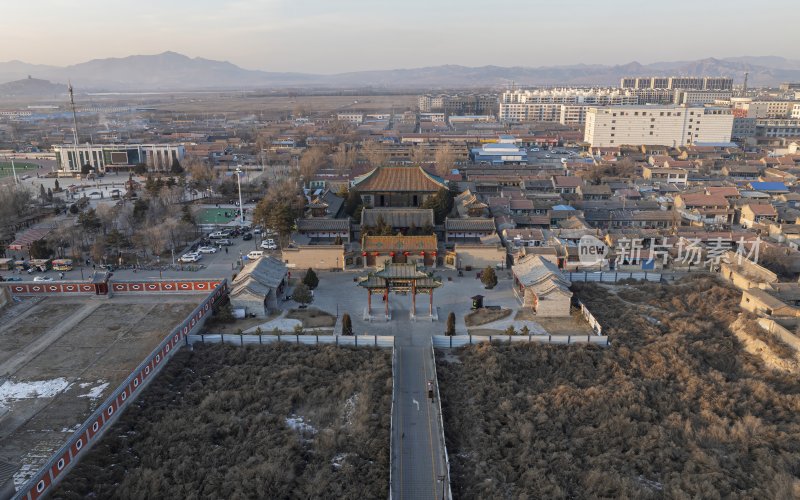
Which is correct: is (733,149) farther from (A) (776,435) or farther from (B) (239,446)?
(B) (239,446)

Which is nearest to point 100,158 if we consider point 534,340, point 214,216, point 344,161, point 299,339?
point 344,161

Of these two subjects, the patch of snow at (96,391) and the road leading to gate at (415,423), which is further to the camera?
the patch of snow at (96,391)

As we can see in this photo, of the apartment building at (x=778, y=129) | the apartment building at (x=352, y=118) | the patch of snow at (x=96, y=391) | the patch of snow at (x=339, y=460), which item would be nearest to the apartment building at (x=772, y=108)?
the apartment building at (x=778, y=129)

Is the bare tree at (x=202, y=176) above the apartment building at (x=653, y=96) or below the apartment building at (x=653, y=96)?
below

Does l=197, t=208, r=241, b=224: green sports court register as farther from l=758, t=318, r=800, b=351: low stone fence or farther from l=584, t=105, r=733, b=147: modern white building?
l=584, t=105, r=733, b=147: modern white building

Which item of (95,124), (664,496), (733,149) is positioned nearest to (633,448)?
(664,496)

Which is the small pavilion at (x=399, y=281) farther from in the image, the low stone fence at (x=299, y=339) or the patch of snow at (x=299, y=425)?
the patch of snow at (x=299, y=425)

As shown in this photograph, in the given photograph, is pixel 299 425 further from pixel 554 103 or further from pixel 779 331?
pixel 554 103

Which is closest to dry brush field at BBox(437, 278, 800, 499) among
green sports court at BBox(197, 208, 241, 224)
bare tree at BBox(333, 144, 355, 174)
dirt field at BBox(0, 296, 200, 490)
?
dirt field at BBox(0, 296, 200, 490)

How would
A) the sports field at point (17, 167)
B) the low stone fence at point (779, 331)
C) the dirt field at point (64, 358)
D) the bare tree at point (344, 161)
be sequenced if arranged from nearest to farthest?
the dirt field at point (64, 358) < the low stone fence at point (779, 331) < the bare tree at point (344, 161) < the sports field at point (17, 167)
